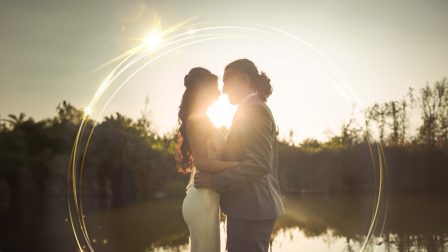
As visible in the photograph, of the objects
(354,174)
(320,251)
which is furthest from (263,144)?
(354,174)

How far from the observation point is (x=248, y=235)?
161 inches

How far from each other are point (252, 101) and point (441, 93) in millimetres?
40157

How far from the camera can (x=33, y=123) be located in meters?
41.0

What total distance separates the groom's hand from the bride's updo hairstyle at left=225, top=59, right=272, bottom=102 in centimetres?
78

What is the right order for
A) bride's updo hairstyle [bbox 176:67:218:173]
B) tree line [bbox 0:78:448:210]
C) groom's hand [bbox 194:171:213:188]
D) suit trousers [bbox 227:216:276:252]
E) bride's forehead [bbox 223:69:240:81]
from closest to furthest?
suit trousers [bbox 227:216:276:252], bride's forehead [bbox 223:69:240:81], groom's hand [bbox 194:171:213:188], bride's updo hairstyle [bbox 176:67:218:173], tree line [bbox 0:78:448:210]

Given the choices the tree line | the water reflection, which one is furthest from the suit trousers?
the tree line

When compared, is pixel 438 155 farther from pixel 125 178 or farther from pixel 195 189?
pixel 195 189

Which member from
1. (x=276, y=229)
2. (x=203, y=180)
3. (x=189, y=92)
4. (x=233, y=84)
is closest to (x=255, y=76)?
Result: (x=233, y=84)

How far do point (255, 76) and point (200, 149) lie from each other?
2.45 feet

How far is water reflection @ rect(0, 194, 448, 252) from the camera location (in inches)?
579

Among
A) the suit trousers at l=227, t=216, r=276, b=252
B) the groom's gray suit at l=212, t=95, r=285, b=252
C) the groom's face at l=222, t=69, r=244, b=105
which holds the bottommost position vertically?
the suit trousers at l=227, t=216, r=276, b=252

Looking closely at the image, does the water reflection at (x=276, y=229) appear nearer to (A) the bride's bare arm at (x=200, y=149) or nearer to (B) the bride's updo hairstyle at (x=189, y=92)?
(B) the bride's updo hairstyle at (x=189, y=92)

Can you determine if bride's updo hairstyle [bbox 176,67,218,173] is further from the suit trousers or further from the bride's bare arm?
the suit trousers

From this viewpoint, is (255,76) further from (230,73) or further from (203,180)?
(203,180)
